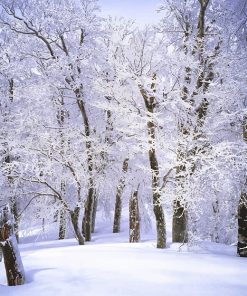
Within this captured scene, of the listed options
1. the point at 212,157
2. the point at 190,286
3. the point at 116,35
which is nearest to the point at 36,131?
the point at 116,35

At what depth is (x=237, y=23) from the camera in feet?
25.4

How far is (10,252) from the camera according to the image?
5.29 m

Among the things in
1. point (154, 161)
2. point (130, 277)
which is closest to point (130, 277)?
point (130, 277)

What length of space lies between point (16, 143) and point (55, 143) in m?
1.37

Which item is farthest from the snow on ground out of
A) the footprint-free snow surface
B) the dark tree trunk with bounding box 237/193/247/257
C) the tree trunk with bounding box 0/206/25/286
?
the dark tree trunk with bounding box 237/193/247/257

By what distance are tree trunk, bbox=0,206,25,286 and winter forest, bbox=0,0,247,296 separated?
0.6 inches

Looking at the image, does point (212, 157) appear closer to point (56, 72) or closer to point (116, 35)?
point (116, 35)

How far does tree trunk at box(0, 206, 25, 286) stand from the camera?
5145 millimetres

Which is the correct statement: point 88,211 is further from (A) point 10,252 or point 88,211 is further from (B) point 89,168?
(A) point 10,252

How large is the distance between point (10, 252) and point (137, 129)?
6296 millimetres

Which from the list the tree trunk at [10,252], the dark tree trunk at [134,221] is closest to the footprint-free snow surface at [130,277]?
the tree trunk at [10,252]

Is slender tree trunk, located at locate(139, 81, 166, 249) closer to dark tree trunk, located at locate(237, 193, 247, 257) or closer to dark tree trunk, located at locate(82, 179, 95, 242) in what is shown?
dark tree trunk, located at locate(237, 193, 247, 257)

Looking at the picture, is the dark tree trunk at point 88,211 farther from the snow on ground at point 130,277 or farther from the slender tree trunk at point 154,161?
the snow on ground at point 130,277

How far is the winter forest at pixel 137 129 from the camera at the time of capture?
21.8 feet
